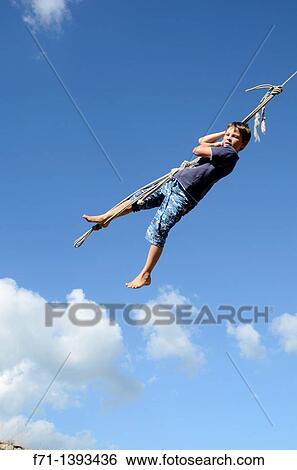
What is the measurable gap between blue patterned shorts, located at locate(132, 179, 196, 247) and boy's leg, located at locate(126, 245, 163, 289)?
72mm

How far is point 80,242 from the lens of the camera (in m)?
8.17

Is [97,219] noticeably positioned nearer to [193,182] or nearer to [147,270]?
[147,270]

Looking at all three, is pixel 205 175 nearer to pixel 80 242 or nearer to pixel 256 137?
pixel 256 137

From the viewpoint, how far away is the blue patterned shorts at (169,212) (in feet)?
24.6

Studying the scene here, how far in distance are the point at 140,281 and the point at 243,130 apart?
6.92ft

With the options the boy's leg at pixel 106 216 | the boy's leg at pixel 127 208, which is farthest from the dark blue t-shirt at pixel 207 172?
the boy's leg at pixel 106 216

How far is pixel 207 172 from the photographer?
749cm

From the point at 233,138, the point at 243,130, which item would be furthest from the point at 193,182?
the point at 243,130

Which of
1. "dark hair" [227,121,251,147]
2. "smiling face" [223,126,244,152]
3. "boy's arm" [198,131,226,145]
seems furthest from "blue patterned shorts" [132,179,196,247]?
"dark hair" [227,121,251,147]

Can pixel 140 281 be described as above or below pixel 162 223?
below
